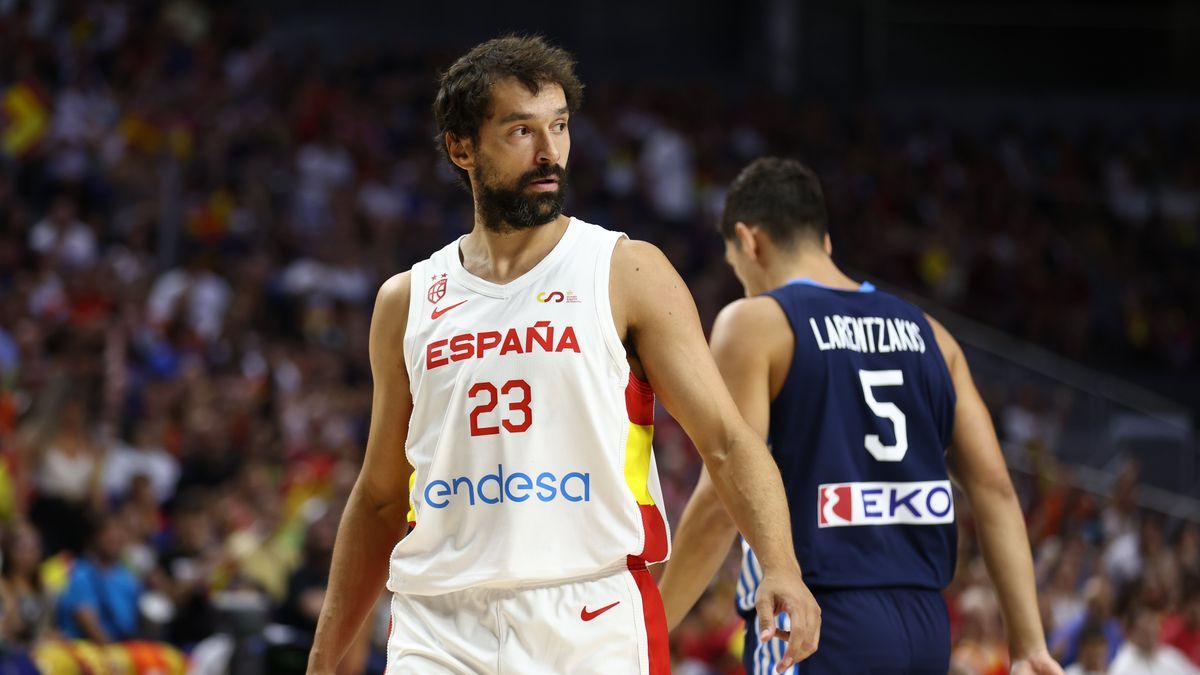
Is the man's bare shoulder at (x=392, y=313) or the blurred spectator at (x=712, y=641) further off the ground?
the man's bare shoulder at (x=392, y=313)

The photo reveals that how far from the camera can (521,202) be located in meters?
3.54

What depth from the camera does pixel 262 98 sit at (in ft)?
56.2

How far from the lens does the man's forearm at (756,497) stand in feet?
10.5

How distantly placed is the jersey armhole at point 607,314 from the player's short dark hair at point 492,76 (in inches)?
16.6

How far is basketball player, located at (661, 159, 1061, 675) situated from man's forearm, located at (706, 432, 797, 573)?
895 mm

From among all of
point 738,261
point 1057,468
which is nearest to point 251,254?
point 1057,468

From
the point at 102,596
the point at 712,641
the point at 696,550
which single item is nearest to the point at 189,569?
the point at 102,596

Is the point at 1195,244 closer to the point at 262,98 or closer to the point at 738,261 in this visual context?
the point at 262,98

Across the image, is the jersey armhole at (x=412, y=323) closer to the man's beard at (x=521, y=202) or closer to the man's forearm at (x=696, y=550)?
the man's beard at (x=521, y=202)

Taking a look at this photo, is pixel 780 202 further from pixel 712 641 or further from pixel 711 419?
pixel 712 641

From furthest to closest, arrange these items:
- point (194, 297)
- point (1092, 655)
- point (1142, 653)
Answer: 1. point (194, 297)
2. point (1142, 653)
3. point (1092, 655)

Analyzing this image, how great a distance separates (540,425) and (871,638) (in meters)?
1.36

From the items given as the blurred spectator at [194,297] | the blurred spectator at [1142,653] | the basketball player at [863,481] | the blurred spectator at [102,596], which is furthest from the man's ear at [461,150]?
the blurred spectator at [194,297]

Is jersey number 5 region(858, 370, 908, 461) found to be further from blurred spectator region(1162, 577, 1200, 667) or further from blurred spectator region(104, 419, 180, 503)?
blurred spectator region(1162, 577, 1200, 667)
